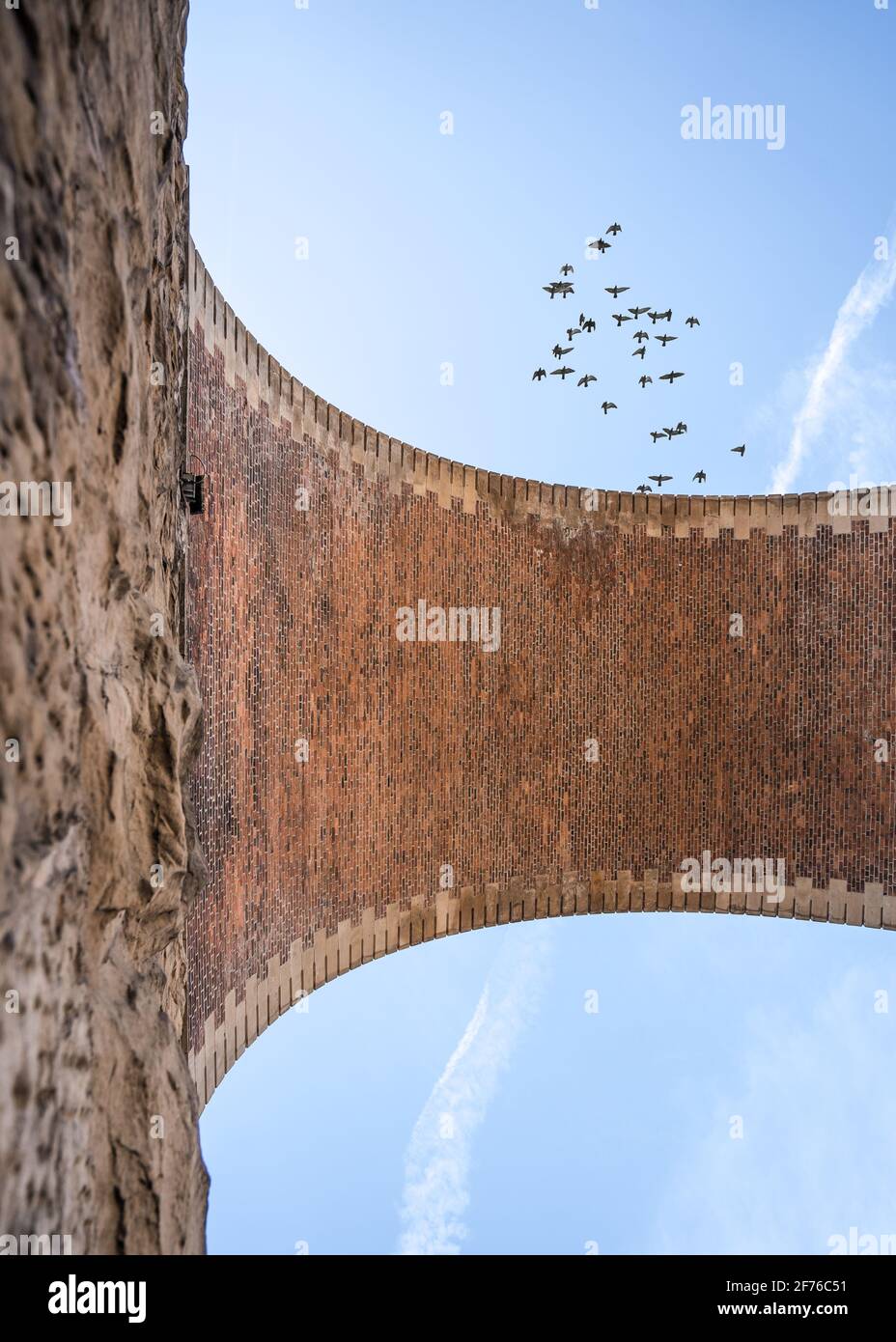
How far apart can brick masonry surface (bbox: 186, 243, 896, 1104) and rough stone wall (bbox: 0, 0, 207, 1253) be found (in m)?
5.63

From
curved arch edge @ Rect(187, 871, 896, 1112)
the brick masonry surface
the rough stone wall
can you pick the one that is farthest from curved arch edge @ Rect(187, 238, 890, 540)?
curved arch edge @ Rect(187, 871, 896, 1112)

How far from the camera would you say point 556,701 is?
43.9 ft

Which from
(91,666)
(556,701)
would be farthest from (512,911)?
(91,666)

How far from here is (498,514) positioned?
13.3m

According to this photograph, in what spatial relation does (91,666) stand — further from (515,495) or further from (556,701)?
(515,495)

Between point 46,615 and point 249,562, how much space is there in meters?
6.59

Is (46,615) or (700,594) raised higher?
(700,594)

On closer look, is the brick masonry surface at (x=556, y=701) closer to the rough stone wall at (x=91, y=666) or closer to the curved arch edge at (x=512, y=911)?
the curved arch edge at (x=512, y=911)

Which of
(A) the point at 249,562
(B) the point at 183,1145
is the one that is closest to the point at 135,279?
(B) the point at 183,1145

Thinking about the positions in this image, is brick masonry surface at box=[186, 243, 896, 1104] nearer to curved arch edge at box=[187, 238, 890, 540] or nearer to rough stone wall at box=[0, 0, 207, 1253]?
curved arch edge at box=[187, 238, 890, 540]

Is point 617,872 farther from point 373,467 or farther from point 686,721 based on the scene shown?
point 373,467

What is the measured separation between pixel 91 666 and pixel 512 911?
10.6 m

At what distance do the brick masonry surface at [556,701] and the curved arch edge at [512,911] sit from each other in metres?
0.04

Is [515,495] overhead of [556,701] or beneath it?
overhead
